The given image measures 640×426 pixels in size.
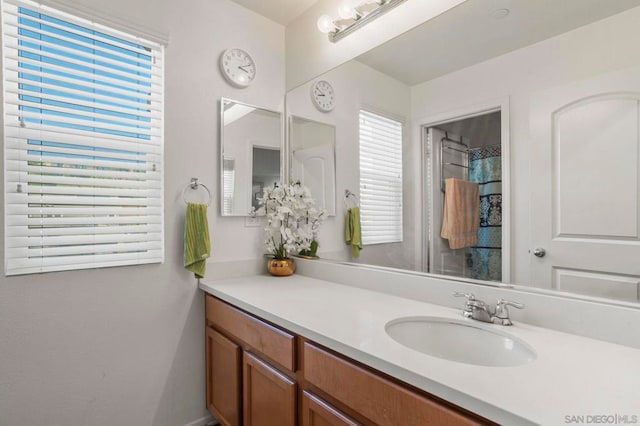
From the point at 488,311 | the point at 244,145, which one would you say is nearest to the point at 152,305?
the point at 244,145

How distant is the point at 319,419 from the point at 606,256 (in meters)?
1.02

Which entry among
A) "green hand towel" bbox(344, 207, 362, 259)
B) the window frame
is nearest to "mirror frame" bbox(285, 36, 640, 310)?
the window frame

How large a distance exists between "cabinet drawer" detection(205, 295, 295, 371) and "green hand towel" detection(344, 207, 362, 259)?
2.17ft

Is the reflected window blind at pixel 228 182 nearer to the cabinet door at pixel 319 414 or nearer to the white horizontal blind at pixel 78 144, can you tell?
the white horizontal blind at pixel 78 144

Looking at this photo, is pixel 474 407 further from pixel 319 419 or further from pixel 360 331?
pixel 319 419

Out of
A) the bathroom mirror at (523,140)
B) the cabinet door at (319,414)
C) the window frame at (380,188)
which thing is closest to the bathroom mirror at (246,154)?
the window frame at (380,188)

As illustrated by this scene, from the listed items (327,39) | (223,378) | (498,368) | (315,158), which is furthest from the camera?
(315,158)

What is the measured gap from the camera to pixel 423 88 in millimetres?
1453

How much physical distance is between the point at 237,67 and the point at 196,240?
1053 millimetres

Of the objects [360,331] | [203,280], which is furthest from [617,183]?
[203,280]

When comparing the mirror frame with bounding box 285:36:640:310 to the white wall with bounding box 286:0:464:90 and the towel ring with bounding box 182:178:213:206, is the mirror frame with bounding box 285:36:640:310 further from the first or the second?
the towel ring with bounding box 182:178:213:206

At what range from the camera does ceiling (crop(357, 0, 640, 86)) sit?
3.46 feet

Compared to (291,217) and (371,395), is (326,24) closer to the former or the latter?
(291,217)

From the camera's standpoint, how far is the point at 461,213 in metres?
1.33
